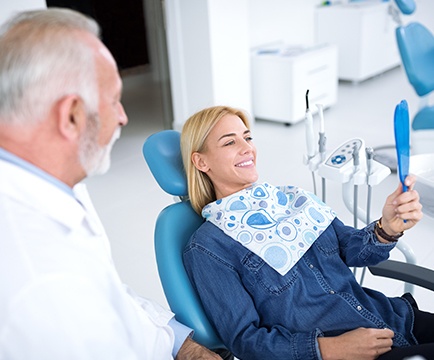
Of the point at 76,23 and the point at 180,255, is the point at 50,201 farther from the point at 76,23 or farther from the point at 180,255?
the point at 180,255

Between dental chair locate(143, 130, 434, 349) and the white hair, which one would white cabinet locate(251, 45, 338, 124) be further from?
the white hair

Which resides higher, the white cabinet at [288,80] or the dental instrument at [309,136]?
the dental instrument at [309,136]

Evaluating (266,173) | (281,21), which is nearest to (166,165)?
(266,173)

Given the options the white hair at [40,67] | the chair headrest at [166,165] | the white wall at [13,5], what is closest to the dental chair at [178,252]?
the chair headrest at [166,165]

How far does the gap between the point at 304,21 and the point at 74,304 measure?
476cm

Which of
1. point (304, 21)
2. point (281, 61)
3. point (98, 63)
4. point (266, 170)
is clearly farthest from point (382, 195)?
point (304, 21)

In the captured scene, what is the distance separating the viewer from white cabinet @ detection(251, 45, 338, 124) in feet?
13.2

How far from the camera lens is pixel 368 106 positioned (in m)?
4.54

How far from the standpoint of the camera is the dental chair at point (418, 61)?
9.10 ft

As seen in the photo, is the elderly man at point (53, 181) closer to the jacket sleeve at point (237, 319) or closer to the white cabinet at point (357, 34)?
the jacket sleeve at point (237, 319)

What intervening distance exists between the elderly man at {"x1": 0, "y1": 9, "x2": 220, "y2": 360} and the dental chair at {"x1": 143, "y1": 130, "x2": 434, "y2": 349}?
30cm

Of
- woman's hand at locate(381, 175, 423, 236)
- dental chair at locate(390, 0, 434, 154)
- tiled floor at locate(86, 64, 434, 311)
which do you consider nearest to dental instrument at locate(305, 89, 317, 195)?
woman's hand at locate(381, 175, 423, 236)

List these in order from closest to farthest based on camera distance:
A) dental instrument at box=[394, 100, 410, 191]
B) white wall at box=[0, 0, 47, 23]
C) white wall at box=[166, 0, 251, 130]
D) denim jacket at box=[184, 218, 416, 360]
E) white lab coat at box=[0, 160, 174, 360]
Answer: white lab coat at box=[0, 160, 174, 360] < dental instrument at box=[394, 100, 410, 191] < denim jacket at box=[184, 218, 416, 360] < white wall at box=[0, 0, 47, 23] < white wall at box=[166, 0, 251, 130]

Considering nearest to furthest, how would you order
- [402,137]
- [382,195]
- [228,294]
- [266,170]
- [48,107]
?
1. [48,107]
2. [402,137]
3. [228,294]
4. [382,195]
5. [266,170]
